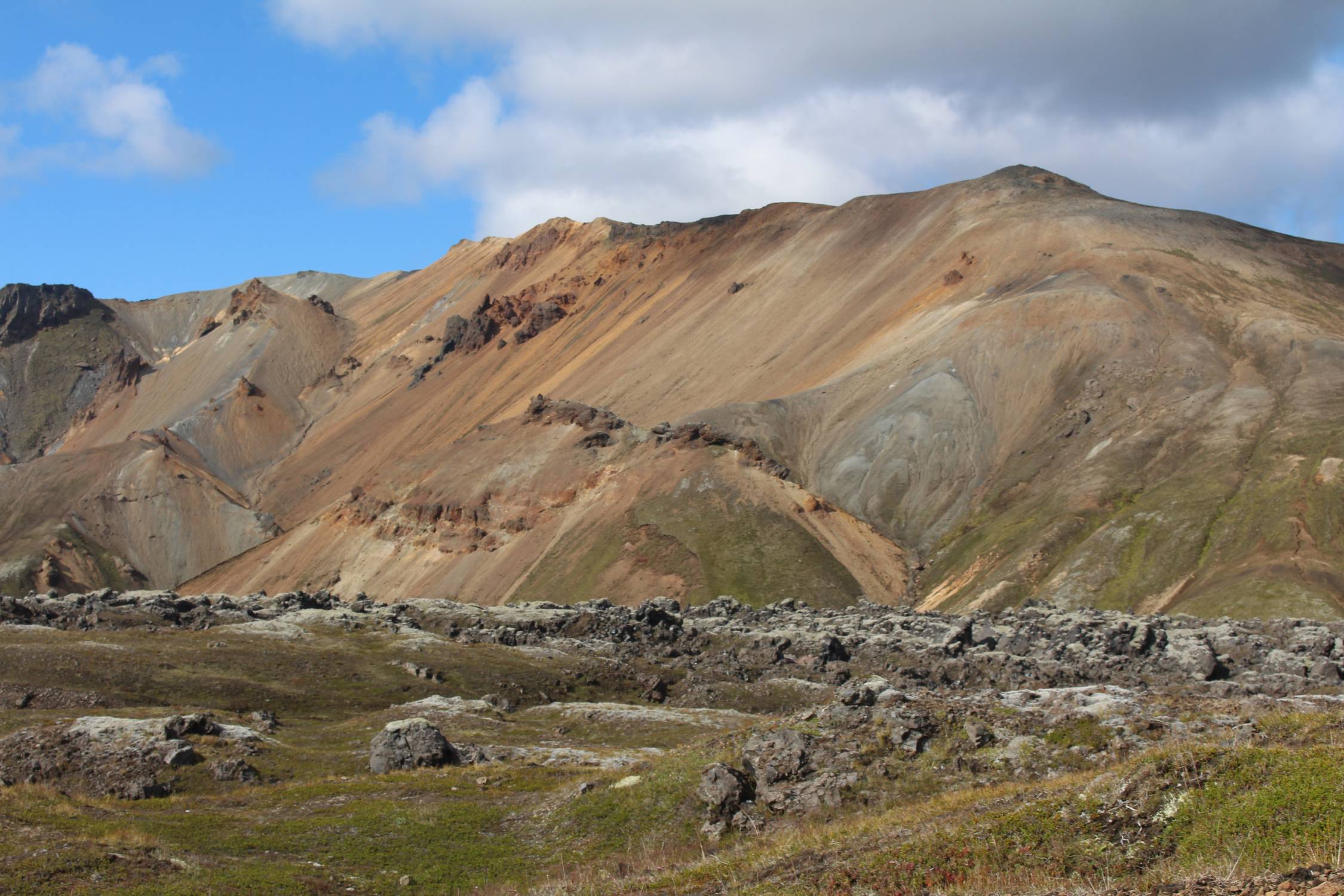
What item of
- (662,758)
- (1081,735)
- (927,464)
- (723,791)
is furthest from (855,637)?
(927,464)

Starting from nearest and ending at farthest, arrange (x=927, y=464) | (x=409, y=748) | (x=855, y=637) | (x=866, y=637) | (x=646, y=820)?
Result: (x=646, y=820), (x=409, y=748), (x=866, y=637), (x=855, y=637), (x=927, y=464)

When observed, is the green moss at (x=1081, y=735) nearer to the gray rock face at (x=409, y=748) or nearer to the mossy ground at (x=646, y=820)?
the mossy ground at (x=646, y=820)

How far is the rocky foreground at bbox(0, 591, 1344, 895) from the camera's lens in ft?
64.1

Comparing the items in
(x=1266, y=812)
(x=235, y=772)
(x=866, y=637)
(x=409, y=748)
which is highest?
(x=1266, y=812)

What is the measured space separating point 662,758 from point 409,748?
982cm

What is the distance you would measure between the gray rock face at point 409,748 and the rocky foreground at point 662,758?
0.11m

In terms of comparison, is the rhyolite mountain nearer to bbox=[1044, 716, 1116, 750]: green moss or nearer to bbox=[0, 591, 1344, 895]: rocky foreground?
bbox=[0, 591, 1344, 895]: rocky foreground

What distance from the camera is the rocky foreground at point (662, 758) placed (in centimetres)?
1955

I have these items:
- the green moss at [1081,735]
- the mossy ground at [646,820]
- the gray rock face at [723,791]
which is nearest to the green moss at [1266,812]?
the mossy ground at [646,820]

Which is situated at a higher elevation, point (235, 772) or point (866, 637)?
point (866, 637)

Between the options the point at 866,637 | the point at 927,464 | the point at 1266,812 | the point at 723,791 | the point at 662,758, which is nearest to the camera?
the point at 1266,812

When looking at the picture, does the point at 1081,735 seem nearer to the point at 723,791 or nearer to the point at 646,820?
the point at 723,791

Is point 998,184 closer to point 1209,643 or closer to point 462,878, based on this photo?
point 1209,643

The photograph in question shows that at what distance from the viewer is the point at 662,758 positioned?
1357 inches
